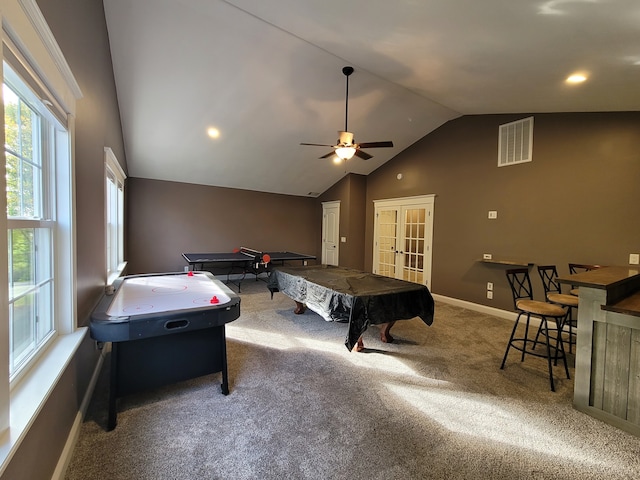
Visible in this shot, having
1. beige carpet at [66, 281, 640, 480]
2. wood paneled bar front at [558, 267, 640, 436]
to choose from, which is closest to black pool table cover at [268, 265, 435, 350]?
beige carpet at [66, 281, 640, 480]

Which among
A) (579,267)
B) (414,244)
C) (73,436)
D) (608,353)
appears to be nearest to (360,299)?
(608,353)

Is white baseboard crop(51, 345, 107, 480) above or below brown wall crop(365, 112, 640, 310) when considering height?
below

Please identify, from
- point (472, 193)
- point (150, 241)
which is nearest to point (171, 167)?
point (150, 241)

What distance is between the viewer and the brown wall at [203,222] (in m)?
5.97

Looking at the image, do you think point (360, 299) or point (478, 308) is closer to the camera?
point (360, 299)

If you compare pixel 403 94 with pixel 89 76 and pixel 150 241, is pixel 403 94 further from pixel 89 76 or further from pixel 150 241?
pixel 150 241

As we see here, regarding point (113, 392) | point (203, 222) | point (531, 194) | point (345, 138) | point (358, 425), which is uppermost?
point (345, 138)

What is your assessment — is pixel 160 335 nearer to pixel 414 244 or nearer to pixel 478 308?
pixel 478 308

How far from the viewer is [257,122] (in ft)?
15.3

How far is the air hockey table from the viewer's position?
177cm

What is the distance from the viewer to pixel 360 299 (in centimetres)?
267

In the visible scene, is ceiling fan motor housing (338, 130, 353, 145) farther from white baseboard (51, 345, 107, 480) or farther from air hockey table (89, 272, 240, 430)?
white baseboard (51, 345, 107, 480)

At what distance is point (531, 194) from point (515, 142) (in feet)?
2.66

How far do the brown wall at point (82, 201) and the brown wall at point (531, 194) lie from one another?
16.2 ft
